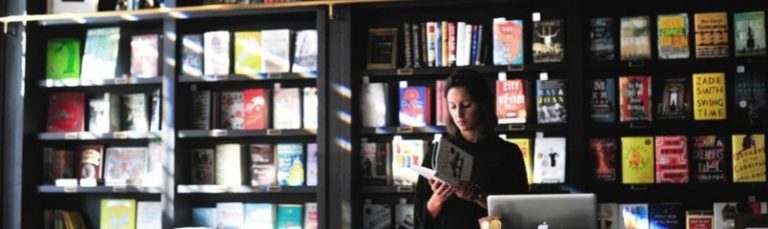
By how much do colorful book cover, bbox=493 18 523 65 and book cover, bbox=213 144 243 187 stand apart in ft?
5.22

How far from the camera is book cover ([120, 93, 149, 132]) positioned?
545 cm

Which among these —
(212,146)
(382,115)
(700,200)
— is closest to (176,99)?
(212,146)

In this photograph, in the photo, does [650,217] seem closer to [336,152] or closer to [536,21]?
[536,21]

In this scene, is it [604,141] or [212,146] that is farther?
[212,146]

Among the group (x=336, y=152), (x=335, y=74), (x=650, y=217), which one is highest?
(x=335, y=74)

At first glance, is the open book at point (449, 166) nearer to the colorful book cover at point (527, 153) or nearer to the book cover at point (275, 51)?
the colorful book cover at point (527, 153)

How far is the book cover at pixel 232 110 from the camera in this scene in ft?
17.5

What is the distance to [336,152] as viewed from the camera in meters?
5.03

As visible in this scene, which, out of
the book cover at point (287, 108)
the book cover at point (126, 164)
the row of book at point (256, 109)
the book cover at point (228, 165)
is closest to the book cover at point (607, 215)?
the row of book at point (256, 109)

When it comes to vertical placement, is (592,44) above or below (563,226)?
above

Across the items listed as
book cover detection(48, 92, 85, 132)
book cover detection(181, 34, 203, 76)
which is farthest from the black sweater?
book cover detection(48, 92, 85, 132)

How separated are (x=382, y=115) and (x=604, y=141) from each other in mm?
1213

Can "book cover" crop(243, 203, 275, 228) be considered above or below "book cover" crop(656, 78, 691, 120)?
below

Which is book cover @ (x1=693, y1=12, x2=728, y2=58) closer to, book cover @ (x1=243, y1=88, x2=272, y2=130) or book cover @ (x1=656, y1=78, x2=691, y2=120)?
book cover @ (x1=656, y1=78, x2=691, y2=120)
